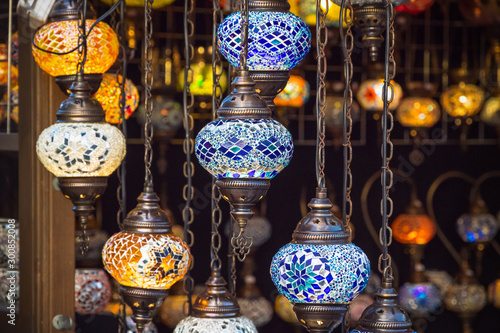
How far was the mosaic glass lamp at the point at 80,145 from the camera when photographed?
183 cm

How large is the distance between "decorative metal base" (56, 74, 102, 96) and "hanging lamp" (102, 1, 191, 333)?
0.88 ft

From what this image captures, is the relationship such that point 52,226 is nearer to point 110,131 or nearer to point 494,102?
point 110,131

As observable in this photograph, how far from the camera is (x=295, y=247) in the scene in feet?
5.26

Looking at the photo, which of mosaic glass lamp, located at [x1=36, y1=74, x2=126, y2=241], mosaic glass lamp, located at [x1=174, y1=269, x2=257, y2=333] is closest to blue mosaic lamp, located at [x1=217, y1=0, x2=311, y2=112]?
mosaic glass lamp, located at [x1=36, y1=74, x2=126, y2=241]

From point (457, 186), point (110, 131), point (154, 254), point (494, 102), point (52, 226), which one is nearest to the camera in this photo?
point (154, 254)

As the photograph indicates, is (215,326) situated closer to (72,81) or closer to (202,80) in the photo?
(72,81)

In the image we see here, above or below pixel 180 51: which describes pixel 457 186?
below

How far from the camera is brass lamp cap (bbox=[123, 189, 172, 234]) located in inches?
70.3

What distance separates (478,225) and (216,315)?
6.58ft

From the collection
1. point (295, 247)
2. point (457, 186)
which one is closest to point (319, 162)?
point (295, 247)

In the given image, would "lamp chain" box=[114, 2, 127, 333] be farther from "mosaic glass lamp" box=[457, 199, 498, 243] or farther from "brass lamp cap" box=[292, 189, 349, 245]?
"mosaic glass lamp" box=[457, 199, 498, 243]

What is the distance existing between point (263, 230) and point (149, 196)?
137cm

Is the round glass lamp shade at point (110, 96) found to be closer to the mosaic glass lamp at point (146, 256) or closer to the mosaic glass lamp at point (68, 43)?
the mosaic glass lamp at point (68, 43)

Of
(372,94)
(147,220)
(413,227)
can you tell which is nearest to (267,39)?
(147,220)
